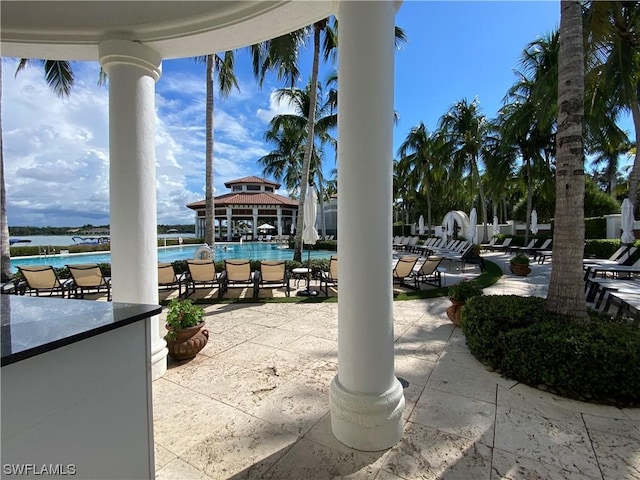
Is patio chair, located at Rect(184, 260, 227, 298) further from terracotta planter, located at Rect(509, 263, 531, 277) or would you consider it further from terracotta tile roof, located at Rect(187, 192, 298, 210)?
terracotta tile roof, located at Rect(187, 192, 298, 210)

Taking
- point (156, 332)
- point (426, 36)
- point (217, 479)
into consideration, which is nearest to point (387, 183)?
Result: point (217, 479)

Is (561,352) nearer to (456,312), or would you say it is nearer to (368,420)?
(456,312)

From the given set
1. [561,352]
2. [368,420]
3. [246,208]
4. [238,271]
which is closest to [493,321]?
[561,352]

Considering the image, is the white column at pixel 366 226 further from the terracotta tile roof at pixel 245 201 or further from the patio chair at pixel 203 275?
the terracotta tile roof at pixel 245 201

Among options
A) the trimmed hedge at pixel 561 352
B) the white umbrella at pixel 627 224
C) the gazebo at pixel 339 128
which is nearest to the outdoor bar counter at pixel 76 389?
the gazebo at pixel 339 128

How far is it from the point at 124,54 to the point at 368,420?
15.4 feet

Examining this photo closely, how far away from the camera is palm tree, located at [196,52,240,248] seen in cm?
1077

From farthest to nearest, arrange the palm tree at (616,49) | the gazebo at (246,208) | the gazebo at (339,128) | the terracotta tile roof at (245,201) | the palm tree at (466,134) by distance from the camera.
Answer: the gazebo at (246,208)
the terracotta tile roof at (245,201)
the palm tree at (466,134)
the palm tree at (616,49)
the gazebo at (339,128)

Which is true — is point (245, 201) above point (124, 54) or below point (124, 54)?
above

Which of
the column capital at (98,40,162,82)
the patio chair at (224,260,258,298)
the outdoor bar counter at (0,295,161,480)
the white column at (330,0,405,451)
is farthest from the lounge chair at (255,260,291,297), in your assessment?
the outdoor bar counter at (0,295,161,480)

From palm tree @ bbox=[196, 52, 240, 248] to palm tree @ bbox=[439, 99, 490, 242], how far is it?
1615 centimetres

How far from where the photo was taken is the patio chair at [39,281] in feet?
25.5

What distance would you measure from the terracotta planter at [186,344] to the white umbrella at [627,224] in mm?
14554

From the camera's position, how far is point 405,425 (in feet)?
9.47
